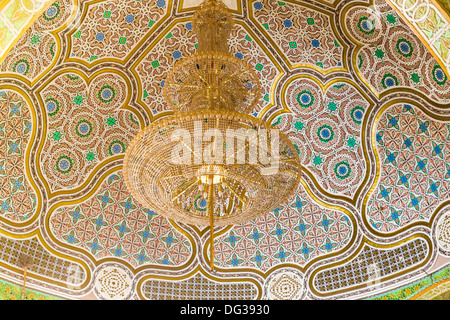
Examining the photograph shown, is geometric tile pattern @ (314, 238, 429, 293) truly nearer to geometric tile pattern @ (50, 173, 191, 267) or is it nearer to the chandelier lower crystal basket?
geometric tile pattern @ (50, 173, 191, 267)

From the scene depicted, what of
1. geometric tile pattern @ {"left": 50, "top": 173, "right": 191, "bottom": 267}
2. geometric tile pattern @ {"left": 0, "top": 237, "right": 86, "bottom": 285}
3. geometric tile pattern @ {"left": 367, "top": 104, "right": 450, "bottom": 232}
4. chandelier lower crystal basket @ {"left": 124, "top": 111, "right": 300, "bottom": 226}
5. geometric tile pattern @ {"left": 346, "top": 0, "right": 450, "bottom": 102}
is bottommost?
chandelier lower crystal basket @ {"left": 124, "top": 111, "right": 300, "bottom": 226}

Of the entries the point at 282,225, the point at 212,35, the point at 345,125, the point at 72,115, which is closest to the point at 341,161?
the point at 345,125

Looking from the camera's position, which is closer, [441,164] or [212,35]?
[212,35]

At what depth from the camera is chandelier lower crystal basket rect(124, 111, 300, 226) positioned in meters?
4.25

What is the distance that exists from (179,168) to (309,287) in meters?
3.77

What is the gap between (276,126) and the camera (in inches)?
287

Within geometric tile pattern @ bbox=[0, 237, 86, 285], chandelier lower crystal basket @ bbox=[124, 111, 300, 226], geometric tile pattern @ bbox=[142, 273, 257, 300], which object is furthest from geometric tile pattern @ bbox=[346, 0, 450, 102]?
geometric tile pattern @ bbox=[0, 237, 86, 285]

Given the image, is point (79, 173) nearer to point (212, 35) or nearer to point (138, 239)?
point (138, 239)

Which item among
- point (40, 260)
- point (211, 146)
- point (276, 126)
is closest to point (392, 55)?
point (276, 126)

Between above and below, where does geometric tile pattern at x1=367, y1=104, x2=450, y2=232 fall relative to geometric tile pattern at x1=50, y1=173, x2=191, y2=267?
above

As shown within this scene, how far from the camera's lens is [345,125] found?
287 inches

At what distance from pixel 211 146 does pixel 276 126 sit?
318 centimetres

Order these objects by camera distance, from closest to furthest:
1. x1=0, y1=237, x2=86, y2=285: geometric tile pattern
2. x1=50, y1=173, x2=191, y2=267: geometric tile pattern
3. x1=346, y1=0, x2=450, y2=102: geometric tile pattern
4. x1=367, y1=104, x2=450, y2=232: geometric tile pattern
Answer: x1=346, y1=0, x2=450, y2=102: geometric tile pattern, x1=0, y1=237, x2=86, y2=285: geometric tile pattern, x1=367, y1=104, x2=450, y2=232: geometric tile pattern, x1=50, y1=173, x2=191, y2=267: geometric tile pattern

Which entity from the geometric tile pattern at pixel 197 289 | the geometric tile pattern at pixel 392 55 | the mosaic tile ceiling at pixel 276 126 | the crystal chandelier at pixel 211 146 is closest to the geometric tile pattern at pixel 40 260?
the mosaic tile ceiling at pixel 276 126
